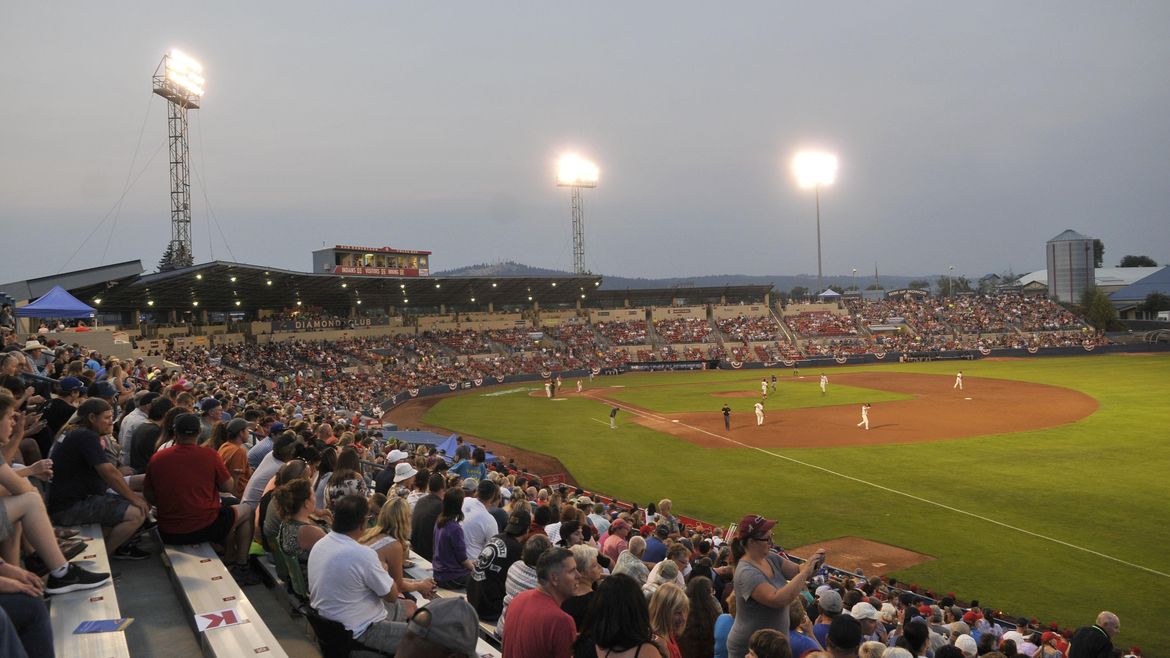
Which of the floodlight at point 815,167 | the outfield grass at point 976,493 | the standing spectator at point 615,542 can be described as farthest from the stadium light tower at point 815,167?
the standing spectator at point 615,542

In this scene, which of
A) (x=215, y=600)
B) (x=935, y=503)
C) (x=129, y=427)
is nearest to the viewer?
(x=215, y=600)

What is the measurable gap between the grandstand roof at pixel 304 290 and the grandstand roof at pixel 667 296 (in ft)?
6.52

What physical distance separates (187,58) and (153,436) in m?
47.7

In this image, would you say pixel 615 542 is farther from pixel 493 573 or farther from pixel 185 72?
pixel 185 72

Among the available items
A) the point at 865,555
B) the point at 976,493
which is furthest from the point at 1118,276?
the point at 865,555

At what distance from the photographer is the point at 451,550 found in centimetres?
727

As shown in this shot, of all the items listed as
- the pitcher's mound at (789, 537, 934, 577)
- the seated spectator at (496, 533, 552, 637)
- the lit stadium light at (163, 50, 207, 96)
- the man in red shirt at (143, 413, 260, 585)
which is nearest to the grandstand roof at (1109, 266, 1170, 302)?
the pitcher's mound at (789, 537, 934, 577)

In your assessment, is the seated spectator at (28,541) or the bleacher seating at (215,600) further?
the bleacher seating at (215,600)

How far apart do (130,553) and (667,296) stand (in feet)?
256

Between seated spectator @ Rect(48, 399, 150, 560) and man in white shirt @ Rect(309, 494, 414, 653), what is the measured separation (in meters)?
2.65

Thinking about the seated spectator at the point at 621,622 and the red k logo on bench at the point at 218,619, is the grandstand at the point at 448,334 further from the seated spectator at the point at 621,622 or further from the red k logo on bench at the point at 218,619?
the seated spectator at the point at 621,622

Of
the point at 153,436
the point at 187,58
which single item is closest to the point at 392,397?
the point at 187,58

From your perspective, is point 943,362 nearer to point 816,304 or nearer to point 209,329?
point 816,304

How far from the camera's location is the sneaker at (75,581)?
524 cm
